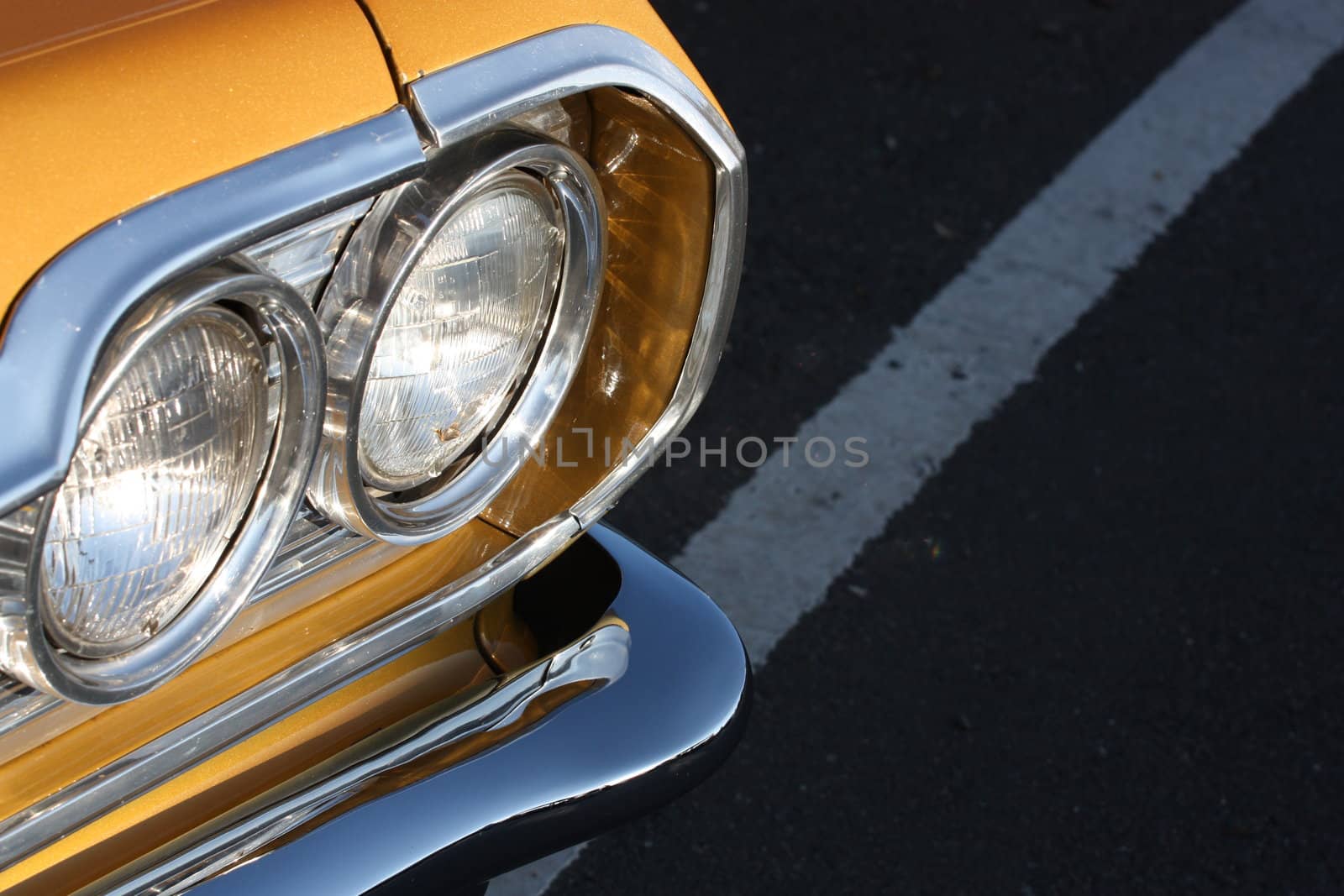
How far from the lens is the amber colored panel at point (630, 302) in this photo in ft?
3.67

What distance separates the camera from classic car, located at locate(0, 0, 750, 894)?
0.81m

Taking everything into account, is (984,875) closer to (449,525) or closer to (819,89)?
(449,525)

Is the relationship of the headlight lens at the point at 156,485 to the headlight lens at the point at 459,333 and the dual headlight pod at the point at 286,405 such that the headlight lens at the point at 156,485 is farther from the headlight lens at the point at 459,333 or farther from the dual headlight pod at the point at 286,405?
the headlight lens at the point at 459,333

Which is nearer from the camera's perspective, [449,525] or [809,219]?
[449,525]

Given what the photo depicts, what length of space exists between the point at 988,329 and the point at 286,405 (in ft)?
7.04

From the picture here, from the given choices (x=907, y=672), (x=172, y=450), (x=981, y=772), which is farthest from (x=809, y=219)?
(x=172, y=450)

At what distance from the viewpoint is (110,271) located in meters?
0.78

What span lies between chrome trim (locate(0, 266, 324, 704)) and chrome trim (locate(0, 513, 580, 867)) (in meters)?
0.08

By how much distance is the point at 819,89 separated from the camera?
3477mm

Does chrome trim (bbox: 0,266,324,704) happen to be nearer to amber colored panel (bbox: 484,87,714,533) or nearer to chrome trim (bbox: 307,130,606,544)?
chrome trim (bbox: 307,130,606,544)

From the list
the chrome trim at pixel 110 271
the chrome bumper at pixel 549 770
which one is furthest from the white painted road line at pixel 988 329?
the chrome trim at pixel 110 271

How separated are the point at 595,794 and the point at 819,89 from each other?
2.60 metres

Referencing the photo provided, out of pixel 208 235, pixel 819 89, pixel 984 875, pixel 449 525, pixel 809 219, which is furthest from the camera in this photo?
pixel 819 89

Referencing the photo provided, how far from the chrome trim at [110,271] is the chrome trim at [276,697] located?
12.0 inches
